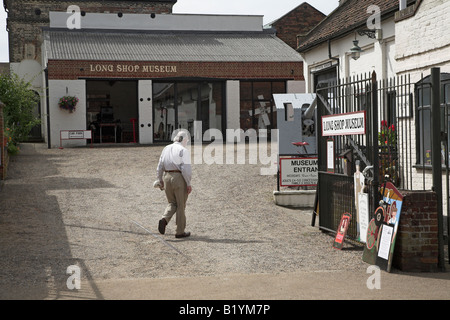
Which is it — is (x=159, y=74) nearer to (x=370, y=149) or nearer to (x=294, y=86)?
(x=294, y=86)

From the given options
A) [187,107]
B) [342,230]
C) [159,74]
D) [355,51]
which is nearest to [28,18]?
[159,74]

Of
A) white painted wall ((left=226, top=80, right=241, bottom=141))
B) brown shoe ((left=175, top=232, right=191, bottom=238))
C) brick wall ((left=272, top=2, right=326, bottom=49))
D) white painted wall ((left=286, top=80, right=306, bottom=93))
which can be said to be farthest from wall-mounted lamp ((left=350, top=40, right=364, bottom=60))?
brick wall ((left=272, top=2, right=326, bottom=49))

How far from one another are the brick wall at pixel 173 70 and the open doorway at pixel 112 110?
76 cm

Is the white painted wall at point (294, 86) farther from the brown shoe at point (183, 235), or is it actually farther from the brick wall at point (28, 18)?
the brown shoe at point (183, 235)

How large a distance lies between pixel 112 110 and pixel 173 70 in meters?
4.38

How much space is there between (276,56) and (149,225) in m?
21.6

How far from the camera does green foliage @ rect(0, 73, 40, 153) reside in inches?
862

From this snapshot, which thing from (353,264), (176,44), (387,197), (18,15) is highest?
(18,15)

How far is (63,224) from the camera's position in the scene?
1116 cm

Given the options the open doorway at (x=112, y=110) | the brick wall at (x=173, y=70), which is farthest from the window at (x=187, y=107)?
the open doorway at (x=112, y=110)

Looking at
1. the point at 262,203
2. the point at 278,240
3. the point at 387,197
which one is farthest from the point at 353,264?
the point at 262,203

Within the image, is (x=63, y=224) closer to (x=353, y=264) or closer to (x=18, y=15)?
(x=353, y=264)

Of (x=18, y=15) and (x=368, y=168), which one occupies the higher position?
(x=18, y=15)

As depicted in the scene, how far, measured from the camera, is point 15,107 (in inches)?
869
